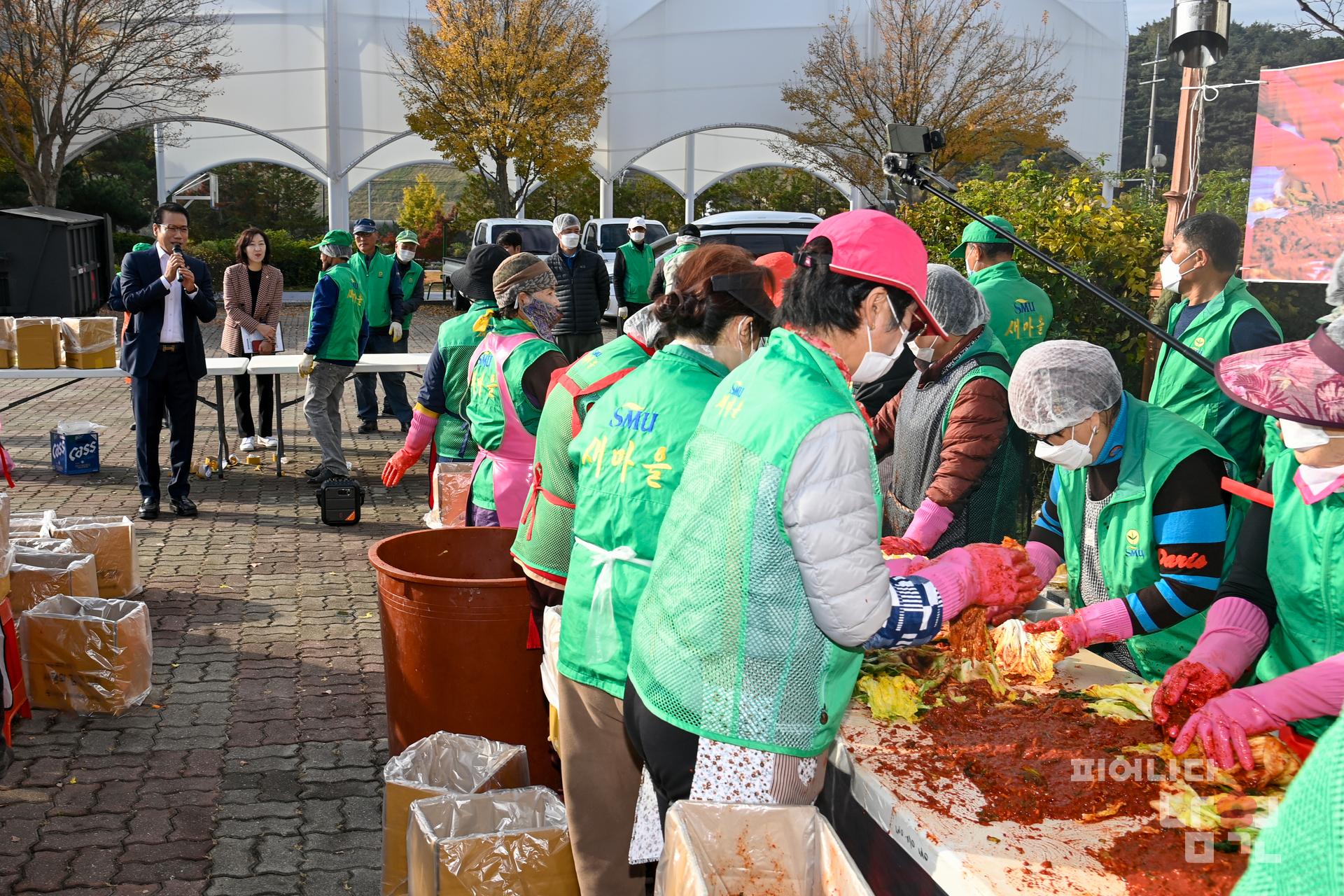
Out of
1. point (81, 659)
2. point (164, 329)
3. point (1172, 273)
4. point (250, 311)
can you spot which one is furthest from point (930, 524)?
point (250, 311)

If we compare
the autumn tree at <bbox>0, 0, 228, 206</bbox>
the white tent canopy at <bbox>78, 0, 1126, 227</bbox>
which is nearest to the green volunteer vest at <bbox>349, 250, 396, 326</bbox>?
the autumn tree at <bbox>0, 0, 228, 206</bbox>

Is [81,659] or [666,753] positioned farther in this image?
[81,659]

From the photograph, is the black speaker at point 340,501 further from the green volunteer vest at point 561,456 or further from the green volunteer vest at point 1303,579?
the green volunteer vest at point 1303,579

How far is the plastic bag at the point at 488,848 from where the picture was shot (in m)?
3.10

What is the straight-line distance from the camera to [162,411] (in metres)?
8.16

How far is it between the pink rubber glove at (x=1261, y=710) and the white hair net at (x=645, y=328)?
1.91m

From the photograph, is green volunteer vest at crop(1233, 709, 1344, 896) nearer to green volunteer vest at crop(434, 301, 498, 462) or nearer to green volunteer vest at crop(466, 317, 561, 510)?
green volunteer vest at crop(466, 317, 561, 510)

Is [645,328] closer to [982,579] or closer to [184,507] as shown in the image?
[982,579]

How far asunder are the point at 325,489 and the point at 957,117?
21.0 m

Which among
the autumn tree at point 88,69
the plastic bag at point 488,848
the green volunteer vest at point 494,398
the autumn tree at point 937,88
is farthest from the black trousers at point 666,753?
the autumn tree at point 88,69

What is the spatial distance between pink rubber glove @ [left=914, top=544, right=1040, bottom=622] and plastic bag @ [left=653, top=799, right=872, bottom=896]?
54cm

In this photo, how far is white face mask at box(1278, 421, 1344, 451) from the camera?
254 cm

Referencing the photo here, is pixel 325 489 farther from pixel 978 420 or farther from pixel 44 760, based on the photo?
pixel 978 420

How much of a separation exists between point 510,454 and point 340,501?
13.0 feet
